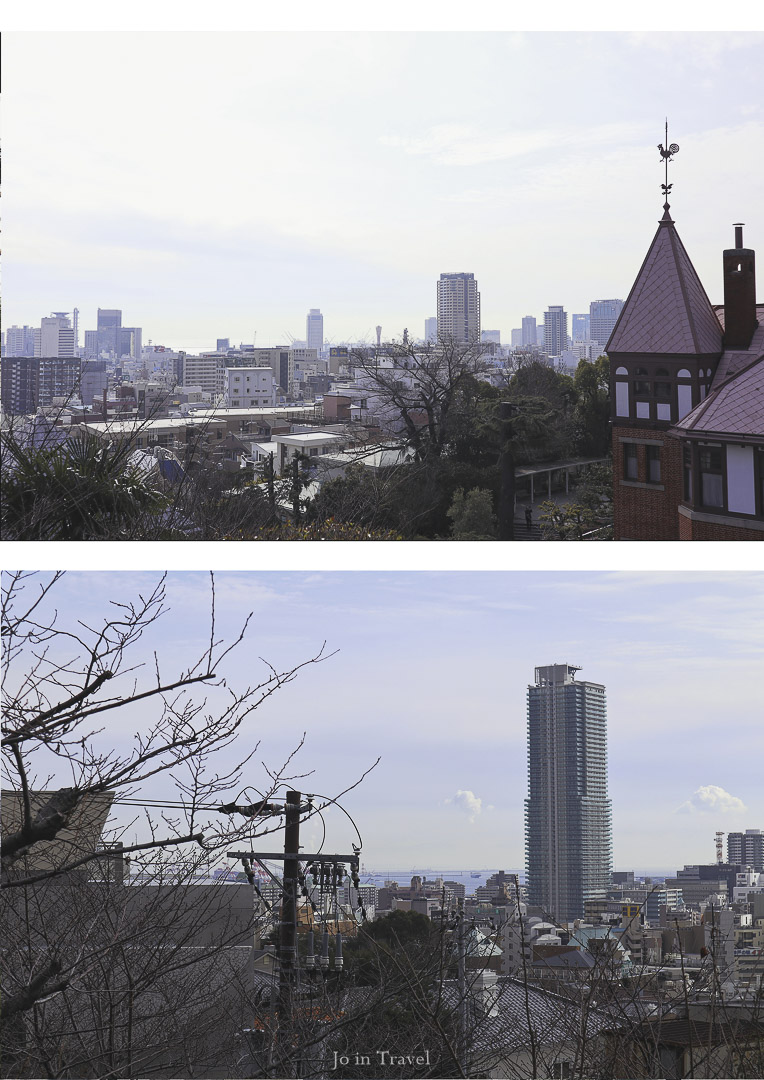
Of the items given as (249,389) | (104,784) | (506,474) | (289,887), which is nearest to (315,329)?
(249,389)

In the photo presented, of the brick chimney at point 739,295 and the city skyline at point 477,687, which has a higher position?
the brick chimney at point 739,295

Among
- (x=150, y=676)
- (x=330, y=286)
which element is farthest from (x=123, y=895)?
(x=330, y=286)

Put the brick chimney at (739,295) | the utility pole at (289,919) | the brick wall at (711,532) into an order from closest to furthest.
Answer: the brick wall at (711,532), the brick chimney at (739,295), the utility pole at (289,919)

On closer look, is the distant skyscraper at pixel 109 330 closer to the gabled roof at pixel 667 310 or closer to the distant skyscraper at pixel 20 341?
the distant skyscraper at pixel 20 341

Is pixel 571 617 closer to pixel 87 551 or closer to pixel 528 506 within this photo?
pixel 528 506

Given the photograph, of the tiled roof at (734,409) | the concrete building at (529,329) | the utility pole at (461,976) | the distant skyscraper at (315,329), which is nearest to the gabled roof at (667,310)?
the tiled roof at (734,409)
